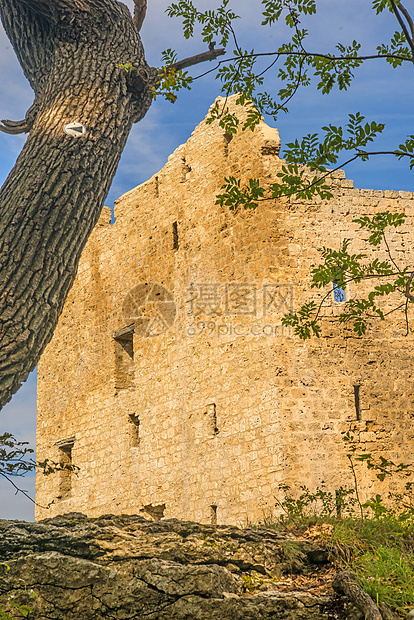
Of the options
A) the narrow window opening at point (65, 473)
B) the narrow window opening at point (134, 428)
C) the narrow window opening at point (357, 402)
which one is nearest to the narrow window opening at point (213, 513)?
the narrow window opening at point (357, 402)

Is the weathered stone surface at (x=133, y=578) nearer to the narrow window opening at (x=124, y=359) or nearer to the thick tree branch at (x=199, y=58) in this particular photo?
the thick tree branch at (x=199, y=58)

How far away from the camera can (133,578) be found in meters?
5.03

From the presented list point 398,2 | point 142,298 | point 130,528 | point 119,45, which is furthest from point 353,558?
point 142,298

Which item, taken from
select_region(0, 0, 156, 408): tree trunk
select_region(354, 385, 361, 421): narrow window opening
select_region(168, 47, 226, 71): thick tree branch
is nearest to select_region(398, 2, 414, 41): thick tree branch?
select_region(168, 47, 226, 71): thick tree branch

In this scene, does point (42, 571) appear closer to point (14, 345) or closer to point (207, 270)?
point (14, 345)

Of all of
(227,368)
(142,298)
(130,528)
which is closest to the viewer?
(130,528)

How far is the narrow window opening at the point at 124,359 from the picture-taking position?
513 inches

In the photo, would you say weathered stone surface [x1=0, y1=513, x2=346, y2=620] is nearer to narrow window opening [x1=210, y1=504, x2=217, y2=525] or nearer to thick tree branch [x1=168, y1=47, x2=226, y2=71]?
thick tree branch [x1=168, y1=47, x2=226, y2=71]

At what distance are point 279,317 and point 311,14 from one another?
4062mm

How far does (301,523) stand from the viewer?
6641mm

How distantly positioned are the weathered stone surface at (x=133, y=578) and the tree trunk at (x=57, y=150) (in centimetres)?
162

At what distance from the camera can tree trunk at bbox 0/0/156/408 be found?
3965 mm

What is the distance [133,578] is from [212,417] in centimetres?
Result: 549

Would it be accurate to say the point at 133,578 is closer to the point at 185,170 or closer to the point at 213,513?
the point at 213,513
